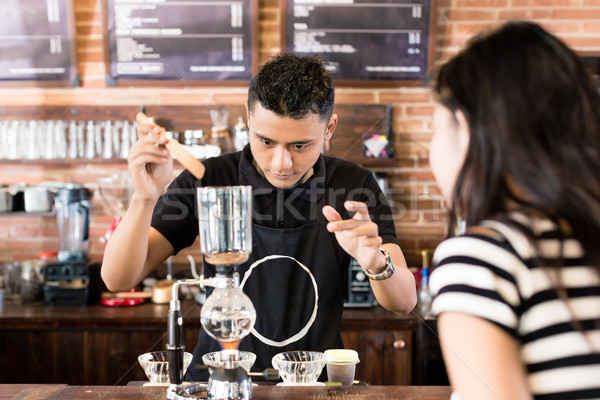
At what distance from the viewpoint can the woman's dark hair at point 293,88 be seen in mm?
1704

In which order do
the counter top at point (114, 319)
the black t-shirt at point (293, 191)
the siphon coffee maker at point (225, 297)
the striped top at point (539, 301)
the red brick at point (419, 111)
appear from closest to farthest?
the striped top at point (539, 301)
the siphon coffee maker at point (225, 297)
the black t-shirt at point (293, 191)
the counter top at point (114, 319)
the red brick at point (419, 111)

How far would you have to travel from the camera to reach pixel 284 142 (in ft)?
5.66

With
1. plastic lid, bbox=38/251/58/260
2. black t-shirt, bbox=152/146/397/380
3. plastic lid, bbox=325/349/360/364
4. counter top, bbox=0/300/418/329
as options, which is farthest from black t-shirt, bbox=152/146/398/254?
plastic lid, bbox=38/251/58/260

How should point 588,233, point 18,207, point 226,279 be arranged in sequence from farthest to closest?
point 18,207, point 226,279, point 588,233

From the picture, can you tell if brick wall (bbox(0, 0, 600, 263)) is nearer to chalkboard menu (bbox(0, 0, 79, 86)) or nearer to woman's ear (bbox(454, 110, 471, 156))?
chalkboard menu (bbox(0, 0, 79, 86))

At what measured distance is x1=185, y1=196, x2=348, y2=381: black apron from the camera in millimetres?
1889

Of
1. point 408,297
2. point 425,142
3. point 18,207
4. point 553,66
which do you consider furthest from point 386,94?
point 553,66

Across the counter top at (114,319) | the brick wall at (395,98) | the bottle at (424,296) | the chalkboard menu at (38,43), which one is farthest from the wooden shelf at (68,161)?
the bottle at (424,296)

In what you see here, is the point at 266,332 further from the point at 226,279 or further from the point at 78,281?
the point at 78,281

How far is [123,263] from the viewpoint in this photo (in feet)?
5.57

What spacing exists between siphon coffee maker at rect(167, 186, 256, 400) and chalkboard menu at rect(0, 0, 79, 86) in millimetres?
2494

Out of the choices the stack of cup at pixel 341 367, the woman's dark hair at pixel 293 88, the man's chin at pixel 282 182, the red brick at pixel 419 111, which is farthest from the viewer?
the red brick at pixel 419 111

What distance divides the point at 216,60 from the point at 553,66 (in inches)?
111

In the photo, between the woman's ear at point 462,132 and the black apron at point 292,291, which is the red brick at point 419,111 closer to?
the black apron at point 292,291
